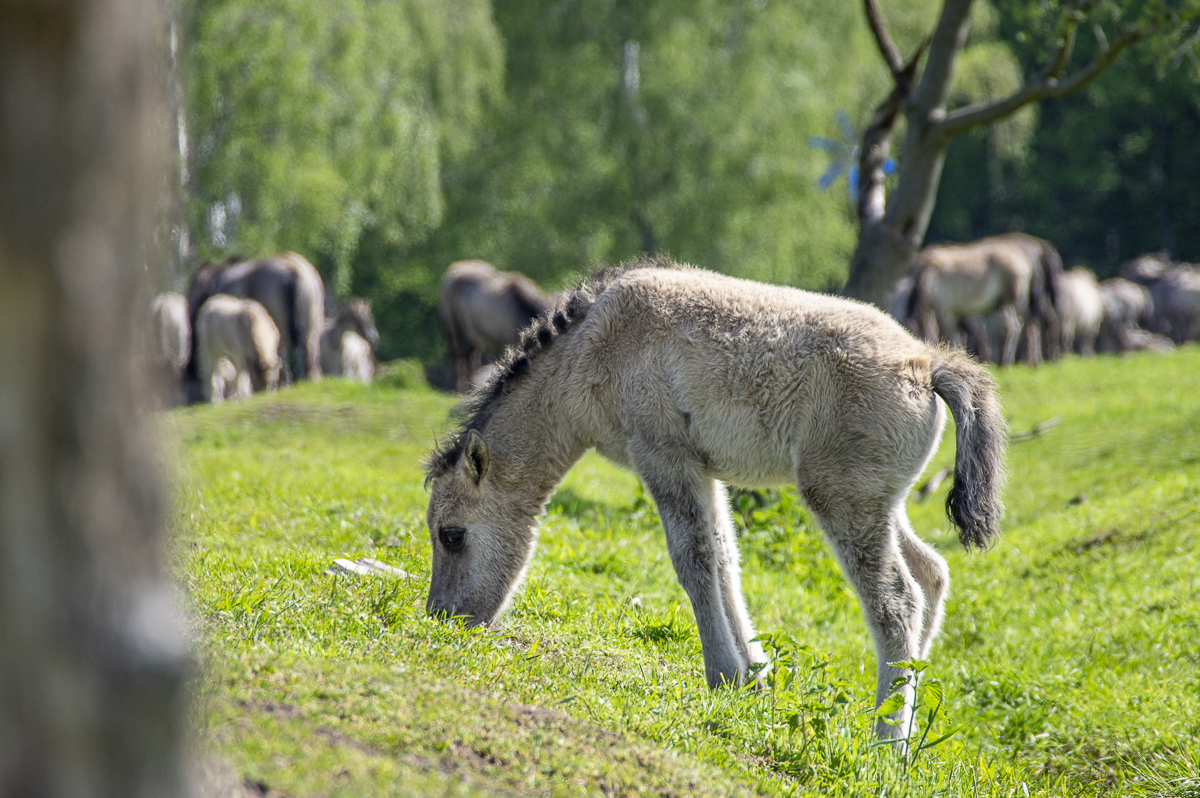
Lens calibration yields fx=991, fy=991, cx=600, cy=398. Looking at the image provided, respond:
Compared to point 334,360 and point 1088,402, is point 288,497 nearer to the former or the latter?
point 1088,402

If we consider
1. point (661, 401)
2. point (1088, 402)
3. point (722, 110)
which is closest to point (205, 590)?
point (661, 401)

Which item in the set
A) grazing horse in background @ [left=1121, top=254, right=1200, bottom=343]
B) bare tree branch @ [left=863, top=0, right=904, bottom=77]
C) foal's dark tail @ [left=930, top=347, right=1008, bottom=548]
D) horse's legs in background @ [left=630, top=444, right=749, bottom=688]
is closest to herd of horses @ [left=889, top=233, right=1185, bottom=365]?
grazing horse in background @ [left=1121, top=254, right=1200, bottom=343]

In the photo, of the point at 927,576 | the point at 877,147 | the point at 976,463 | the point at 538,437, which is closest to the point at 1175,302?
the point at 877,147

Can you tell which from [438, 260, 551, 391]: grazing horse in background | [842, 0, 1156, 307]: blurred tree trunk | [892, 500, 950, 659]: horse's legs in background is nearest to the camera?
[892, 500, 950, 659]: horse's legs in background

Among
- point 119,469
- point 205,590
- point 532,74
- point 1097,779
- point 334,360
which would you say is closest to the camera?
point 119,469

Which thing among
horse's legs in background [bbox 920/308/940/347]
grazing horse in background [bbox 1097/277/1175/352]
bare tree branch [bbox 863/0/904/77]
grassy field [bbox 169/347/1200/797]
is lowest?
grazing horse in background [bbox 1097/277/1175/352]

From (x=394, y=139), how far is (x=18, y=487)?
24.7 metres

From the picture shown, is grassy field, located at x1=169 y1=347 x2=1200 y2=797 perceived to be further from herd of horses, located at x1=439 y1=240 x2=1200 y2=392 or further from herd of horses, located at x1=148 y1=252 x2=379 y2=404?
herd of horses, located at x1=439 y1=240 x2=1200 y2=392

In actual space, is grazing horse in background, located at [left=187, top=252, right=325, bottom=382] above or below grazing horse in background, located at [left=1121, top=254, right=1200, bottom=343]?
above

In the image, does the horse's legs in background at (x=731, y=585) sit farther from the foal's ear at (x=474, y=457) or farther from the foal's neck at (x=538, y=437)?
the foal's ear at (x=474, y=457)

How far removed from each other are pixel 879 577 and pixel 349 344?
823 inches

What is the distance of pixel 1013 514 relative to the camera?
988 cm

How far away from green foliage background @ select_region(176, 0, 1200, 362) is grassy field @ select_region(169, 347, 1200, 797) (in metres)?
13.8

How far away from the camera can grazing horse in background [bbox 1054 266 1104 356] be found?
24.2 metres
